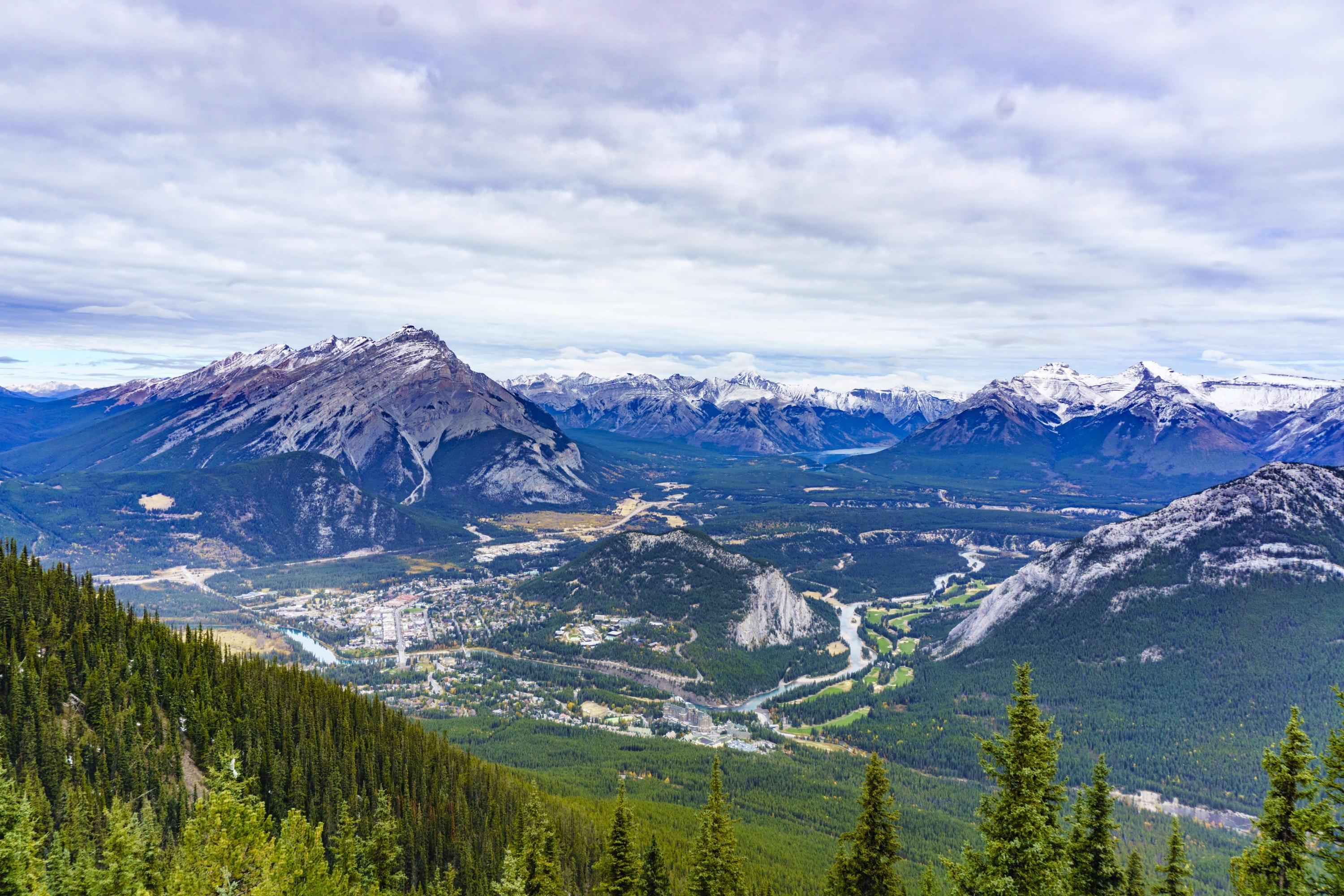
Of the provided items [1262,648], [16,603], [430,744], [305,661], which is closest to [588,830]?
[430,744]

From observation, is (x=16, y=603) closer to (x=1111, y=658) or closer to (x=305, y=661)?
(x=305, y=661)

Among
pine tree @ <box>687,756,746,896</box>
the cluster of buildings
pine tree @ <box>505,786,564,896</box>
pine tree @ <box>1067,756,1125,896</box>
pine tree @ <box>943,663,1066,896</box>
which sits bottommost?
the cluster of buildings

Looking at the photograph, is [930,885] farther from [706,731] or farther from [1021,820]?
[706,731]

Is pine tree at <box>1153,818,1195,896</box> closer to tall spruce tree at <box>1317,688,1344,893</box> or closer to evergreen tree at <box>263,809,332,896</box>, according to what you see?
tall spruce tree at <box>1317,688,1344,893</box>

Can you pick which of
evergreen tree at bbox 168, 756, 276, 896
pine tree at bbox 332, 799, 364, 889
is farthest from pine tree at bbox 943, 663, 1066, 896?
pine tree at bbox 332, 799, 364, 889

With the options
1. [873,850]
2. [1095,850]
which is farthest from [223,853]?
[1095,850]

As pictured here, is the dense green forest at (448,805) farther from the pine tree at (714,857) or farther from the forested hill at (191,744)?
the forested hill at (191,744)
